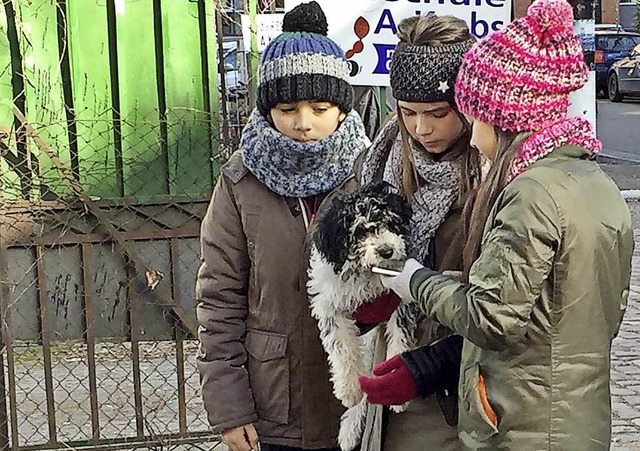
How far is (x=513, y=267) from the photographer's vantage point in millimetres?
2033

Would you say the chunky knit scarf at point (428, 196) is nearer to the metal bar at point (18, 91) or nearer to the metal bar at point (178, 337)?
the metal bar at point (178, 337)

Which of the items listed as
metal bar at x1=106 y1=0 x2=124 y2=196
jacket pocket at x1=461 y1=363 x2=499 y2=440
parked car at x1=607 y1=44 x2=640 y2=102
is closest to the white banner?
metal bar at x1=106 y1=0 x2=124 y2=196

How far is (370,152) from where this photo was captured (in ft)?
8.98

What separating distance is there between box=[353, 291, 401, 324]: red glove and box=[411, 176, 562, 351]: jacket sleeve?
0.44 m

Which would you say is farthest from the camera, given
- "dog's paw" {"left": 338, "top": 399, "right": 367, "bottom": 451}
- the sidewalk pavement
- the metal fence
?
the sidewalk pavement

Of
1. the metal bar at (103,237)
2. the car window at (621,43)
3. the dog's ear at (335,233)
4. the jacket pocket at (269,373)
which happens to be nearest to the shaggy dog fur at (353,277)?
the dog's ear at (335,233)

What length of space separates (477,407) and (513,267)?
1.29ft

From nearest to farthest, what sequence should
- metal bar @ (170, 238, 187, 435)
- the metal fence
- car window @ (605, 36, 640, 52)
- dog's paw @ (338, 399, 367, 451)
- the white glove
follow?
the white glove < dog's paw @ (338, 399, 367, 451) < the metal fence < metal bar @ (170, 238, 187, 435) < car window @ (605, 36, 640, 52)

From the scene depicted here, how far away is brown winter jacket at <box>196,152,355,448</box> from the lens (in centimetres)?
282

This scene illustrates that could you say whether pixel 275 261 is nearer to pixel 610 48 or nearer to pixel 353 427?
pixel 353 427

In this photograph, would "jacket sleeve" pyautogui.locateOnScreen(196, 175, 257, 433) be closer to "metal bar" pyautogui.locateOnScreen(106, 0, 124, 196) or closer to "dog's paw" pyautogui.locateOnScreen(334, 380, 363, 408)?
"dog's paw" pyautogui.locateOnScreen(334, 380, 363, 408)

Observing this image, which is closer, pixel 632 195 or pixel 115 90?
pixel 115 90

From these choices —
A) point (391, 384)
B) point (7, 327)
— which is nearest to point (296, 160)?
point (391, 384)

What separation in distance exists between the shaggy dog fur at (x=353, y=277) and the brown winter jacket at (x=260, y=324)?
179 mm
